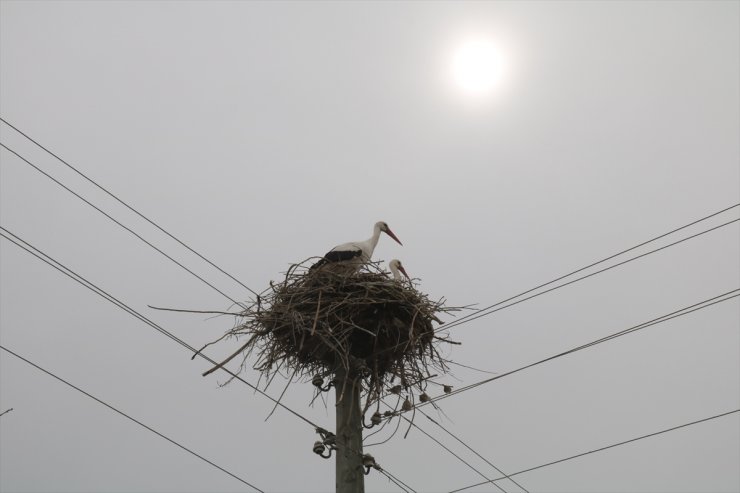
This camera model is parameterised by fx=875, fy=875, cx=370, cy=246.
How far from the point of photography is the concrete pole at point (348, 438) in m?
5.32

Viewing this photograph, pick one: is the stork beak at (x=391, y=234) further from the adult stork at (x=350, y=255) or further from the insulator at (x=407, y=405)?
the insulator at (x=407, y=405)

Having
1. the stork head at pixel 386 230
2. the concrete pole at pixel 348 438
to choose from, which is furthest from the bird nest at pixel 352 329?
the stork head at pixel 386 230

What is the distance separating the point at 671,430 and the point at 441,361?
1777mm

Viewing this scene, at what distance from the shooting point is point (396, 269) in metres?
7.95

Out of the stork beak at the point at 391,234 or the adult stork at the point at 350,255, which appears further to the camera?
the stork beak at the point at 391,234

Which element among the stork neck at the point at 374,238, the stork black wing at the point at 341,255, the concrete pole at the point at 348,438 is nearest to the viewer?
the concrete pole at the point at 348,438

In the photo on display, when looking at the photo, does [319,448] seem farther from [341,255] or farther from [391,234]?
[391,234]

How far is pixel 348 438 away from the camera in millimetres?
5477

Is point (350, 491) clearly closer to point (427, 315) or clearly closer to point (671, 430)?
point (427, 315)

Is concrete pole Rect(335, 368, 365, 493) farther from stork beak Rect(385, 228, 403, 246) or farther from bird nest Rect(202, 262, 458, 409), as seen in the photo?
stork beak Rect(385, 228, 403, 246)

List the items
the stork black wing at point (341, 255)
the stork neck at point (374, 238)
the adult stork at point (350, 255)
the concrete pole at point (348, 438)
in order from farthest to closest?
1. the stork neck at point (374, 238)
2. the stork black wing at point (341, 255)
3. the adult stork at point (350, 255)
4. the concrete pole at point (348, 438)

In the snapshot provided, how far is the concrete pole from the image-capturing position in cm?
532

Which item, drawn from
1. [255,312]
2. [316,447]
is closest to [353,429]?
[316,447]

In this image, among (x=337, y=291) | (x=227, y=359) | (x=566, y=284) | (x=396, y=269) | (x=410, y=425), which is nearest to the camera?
(x=227, y=359)
